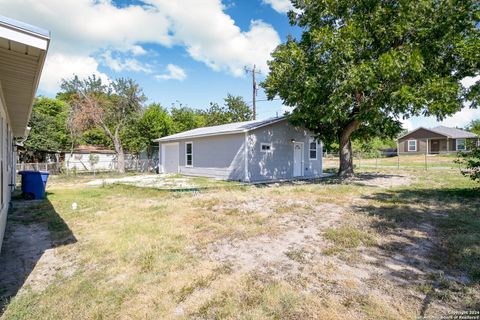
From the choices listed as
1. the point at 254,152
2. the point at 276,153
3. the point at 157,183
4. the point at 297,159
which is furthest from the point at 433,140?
the point at 157,183

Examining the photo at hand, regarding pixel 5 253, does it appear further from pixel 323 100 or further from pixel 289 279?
pixel 323 100

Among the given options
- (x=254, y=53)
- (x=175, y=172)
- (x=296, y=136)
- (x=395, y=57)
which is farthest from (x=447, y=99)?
(x=254, y=53)

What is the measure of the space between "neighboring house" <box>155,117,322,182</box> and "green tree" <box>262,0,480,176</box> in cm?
277

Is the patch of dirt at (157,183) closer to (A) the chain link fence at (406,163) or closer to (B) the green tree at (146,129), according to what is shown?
(B) the green tree at (146,129)

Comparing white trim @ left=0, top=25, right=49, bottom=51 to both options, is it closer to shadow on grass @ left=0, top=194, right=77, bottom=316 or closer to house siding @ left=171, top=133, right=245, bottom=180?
shadow on grass @ left=0, top=194, right=77, bottom=316

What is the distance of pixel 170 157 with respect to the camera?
67.0 feet

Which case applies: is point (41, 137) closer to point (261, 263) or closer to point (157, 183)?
point (157, 183)

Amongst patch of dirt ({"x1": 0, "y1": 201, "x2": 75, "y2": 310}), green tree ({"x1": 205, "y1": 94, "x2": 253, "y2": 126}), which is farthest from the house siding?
green tree ({"x1": 205, "y1": 94, "x2": 253, "y2": 126})

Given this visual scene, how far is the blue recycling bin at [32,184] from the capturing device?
32.4ft

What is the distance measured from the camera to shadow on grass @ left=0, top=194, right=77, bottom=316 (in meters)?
3.80

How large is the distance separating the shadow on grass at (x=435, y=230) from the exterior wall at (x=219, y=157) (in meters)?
7.37

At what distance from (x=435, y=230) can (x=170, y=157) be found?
1753cm

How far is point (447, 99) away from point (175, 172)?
1551 cm

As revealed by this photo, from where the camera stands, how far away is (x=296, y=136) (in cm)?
1656
